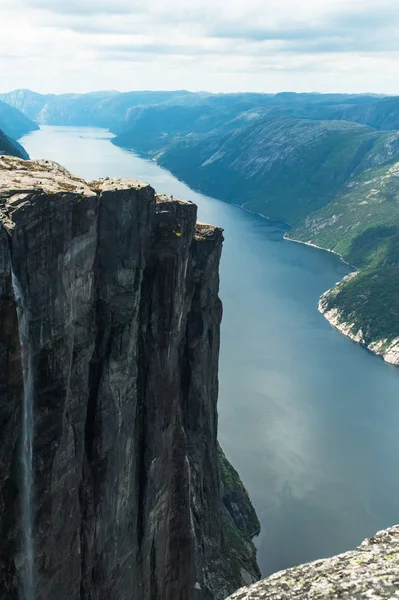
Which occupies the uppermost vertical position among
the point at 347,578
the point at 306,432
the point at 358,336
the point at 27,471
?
the point at 347,578

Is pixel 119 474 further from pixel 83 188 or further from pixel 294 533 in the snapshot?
pixel 294 533

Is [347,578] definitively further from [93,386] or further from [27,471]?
[93,386]

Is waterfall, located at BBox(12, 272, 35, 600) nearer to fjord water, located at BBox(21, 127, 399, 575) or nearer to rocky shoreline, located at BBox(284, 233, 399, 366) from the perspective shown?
fjord water, located at BBox(21, 127, 399, 575)

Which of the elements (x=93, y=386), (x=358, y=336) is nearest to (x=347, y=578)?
(x=93, y=386)

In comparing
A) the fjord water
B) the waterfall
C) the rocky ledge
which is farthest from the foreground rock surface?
the rocky ledge

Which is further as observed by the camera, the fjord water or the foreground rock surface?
the fjord water

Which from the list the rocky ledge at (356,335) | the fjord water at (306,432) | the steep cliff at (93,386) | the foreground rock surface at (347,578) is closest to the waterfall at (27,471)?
the steep cliff at (93,386)

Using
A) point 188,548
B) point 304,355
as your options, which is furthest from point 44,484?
point 304,355
